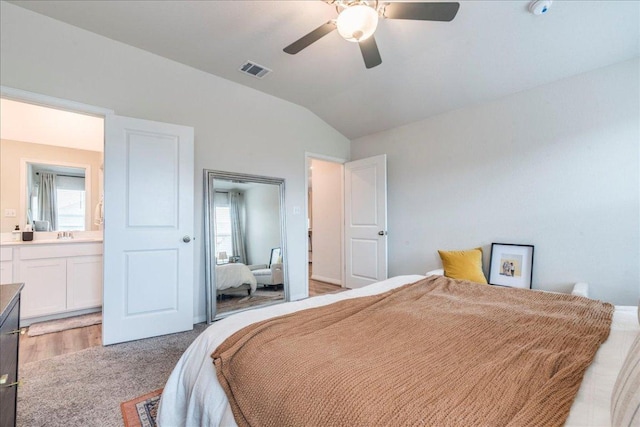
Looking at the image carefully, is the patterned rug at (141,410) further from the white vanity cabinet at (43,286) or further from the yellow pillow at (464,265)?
the yellow pillow at (464,265)

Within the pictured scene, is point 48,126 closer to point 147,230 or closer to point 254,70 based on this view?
point 147,230

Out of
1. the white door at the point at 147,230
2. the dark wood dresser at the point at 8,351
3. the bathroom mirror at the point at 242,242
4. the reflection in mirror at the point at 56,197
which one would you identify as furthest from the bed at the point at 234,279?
the reflection in mirror at the point at 56,197

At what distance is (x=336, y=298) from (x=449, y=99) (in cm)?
288

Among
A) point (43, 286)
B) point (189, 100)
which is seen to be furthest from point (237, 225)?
point (43, 286)

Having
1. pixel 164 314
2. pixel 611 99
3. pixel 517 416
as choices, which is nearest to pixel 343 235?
pixel 164 314

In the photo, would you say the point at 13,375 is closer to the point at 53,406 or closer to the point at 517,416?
the point at 53,406

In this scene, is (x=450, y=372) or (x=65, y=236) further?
(x=65, y=236)

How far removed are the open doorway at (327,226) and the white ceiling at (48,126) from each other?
307 cm

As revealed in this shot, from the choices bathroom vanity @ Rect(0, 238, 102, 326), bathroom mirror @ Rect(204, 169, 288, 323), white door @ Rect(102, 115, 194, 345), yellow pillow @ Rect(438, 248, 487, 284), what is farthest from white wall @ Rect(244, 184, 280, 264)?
yellow pillow @ Rect(438, 248, 487, 284)

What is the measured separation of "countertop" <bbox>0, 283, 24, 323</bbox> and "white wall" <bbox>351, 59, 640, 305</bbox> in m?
3.66

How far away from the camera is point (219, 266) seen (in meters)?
3.21

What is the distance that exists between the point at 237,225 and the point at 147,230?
0.94 meters

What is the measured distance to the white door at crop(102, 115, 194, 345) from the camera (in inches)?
99.4

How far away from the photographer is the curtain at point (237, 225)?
3.33 meters
